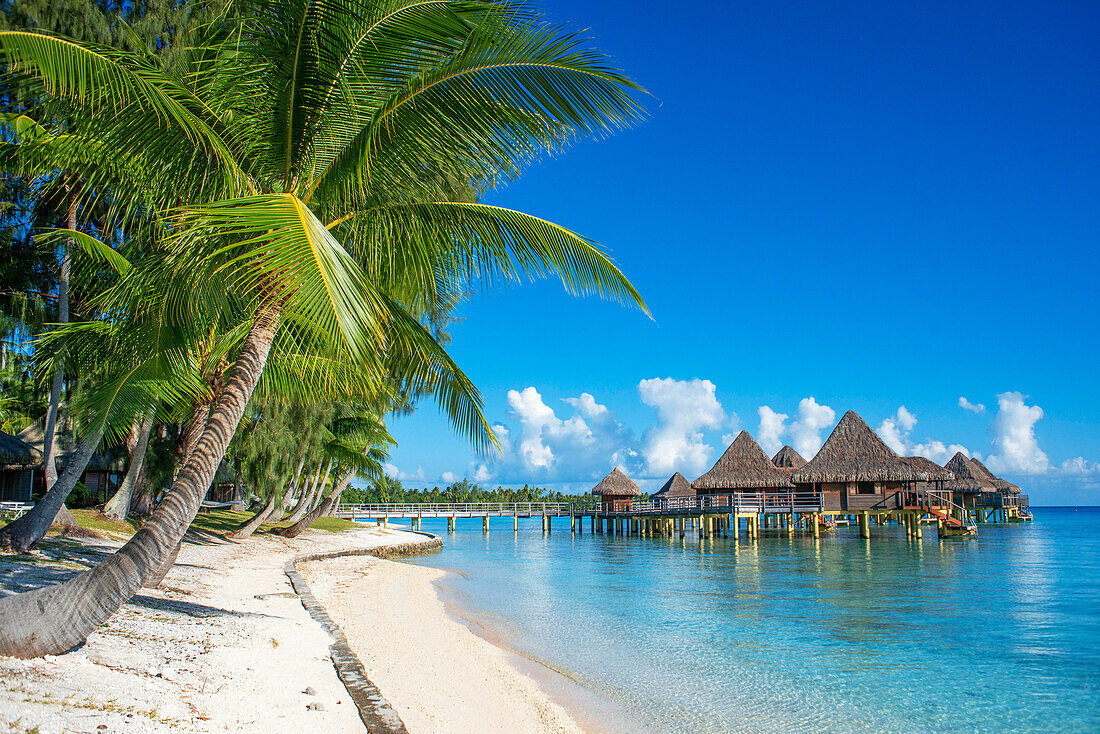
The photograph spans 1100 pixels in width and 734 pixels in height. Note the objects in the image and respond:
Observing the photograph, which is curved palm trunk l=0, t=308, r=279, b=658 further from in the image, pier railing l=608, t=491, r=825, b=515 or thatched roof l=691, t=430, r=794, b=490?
thatched roof l=691, t=430, r=794, b=490

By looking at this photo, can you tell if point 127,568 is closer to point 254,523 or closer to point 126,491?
point 126,491

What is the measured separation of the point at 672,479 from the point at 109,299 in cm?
4507

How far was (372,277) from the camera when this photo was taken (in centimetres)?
628

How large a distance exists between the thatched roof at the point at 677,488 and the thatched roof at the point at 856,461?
13.3m

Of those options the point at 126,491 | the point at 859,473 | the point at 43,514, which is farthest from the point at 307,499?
the point at 859,473

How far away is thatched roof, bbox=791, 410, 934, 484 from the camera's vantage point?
107 ft

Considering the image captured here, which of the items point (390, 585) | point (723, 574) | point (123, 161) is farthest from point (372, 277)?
point (723, 574)

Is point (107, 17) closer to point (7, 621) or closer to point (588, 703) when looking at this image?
point (7, 621)

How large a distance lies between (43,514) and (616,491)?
1562 inches

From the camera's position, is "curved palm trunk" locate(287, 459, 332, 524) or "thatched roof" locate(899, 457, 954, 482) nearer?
"curved palm trunk" locate(287, 459, 332, 524)

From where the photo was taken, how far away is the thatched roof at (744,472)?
37.3 metres

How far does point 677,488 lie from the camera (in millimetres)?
48031

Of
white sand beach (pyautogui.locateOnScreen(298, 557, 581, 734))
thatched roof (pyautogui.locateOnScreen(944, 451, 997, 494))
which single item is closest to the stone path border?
white sand beach (pyautogui.locateOnScreen(298, 557, 581, 734))

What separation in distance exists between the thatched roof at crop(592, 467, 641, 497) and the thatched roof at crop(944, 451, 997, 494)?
2132cm
